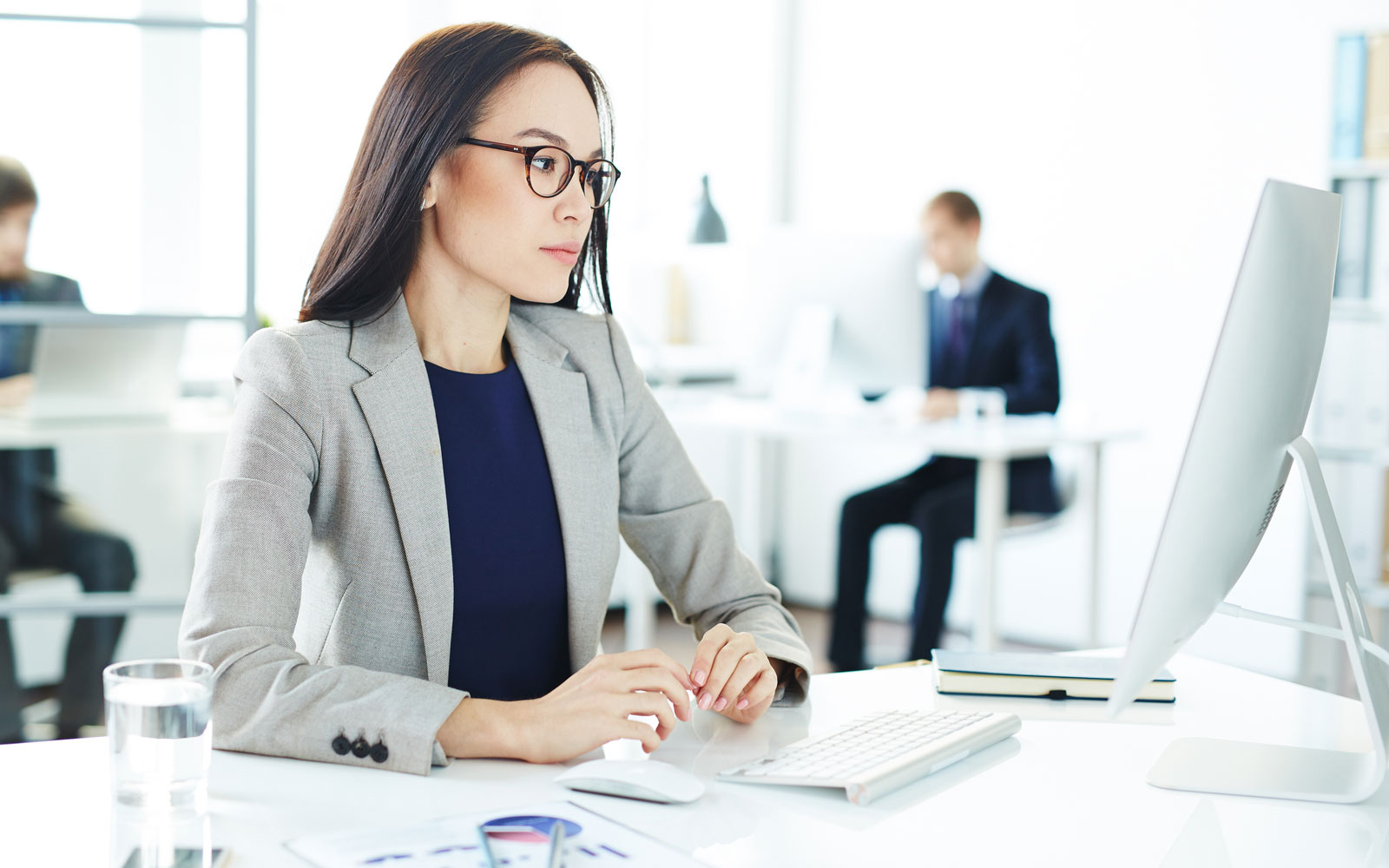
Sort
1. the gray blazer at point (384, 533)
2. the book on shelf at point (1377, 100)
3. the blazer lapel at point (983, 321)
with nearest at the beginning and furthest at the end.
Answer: the gray blazer at point (384, 533), the book on shelf at point (1377, 100), the blazer lapel at point (983, 321)

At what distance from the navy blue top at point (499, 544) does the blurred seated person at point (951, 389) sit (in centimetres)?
248

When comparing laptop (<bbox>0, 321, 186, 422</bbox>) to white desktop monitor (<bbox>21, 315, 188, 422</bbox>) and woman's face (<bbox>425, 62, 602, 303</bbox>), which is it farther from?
woman's face (<bbox>425, 62, 602, 303</bbox>)

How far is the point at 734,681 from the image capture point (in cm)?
114

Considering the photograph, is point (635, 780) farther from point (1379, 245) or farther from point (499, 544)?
point (1379, 245)

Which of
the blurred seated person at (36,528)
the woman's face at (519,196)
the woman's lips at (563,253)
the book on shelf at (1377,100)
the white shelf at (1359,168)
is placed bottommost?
the blurred seated person at (36,528)

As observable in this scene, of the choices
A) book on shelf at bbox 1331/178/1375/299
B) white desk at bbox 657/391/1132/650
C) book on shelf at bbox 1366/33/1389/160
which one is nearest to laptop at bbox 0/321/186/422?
white desk at bbox 657/391/1132/650

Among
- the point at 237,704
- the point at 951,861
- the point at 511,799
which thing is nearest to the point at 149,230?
the point at 237,704

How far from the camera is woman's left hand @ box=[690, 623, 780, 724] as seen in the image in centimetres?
114

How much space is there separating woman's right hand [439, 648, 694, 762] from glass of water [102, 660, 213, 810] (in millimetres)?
237

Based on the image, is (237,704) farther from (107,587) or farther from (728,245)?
(728,245)

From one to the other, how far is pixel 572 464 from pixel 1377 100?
302 cm

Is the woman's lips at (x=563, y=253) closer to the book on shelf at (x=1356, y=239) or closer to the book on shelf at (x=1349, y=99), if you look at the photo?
the book on shelf at (x=1356, y=239)

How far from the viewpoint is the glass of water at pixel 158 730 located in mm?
788

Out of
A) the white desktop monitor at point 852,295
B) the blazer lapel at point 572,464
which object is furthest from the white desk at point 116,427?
the white desktop monitor at point 852,295
